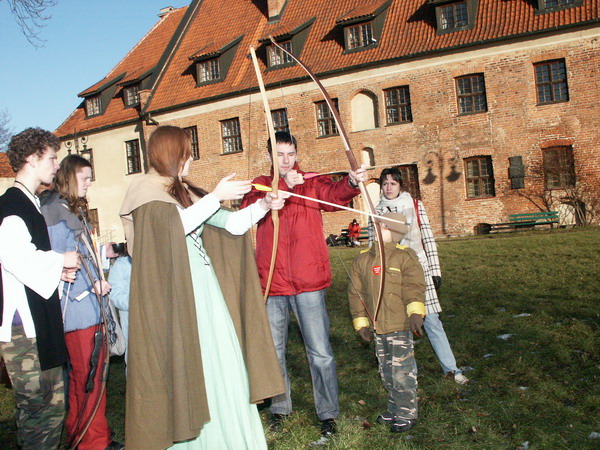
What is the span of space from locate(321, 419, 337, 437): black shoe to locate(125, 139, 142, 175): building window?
28.8m

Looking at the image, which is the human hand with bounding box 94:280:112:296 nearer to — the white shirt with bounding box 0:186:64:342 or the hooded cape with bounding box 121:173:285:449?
the white shirt with bounding box 0:186:64:342

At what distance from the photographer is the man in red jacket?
4.66 meters

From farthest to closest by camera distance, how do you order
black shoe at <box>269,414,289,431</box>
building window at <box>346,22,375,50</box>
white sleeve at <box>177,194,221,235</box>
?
building window at <box>346,22,375,50</box>
black shoe at <box>269,414,289,431</box>
white sleeve at <box>177,194,221,235</box>

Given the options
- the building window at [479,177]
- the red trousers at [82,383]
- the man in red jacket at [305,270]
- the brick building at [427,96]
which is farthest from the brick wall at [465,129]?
the red trousers at [82,383]

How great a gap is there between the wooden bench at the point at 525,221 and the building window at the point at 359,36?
28.6ft

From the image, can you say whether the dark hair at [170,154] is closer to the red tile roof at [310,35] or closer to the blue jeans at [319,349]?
the blue jeans at [319,349]

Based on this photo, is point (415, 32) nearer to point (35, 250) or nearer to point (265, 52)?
point (265, 52)

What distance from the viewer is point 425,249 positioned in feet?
19.3

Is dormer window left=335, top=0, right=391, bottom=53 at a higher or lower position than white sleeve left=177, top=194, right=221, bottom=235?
higher

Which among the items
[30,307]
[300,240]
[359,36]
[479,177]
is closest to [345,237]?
[479,177]

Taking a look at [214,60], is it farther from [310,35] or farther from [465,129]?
[465,129]

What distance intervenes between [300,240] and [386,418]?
5.03 ft

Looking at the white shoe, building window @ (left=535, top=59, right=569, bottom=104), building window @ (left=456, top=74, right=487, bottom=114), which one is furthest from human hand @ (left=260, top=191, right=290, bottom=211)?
building window @ (left=456, top=74, right=487, bottom=114)

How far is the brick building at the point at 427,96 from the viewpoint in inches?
845
